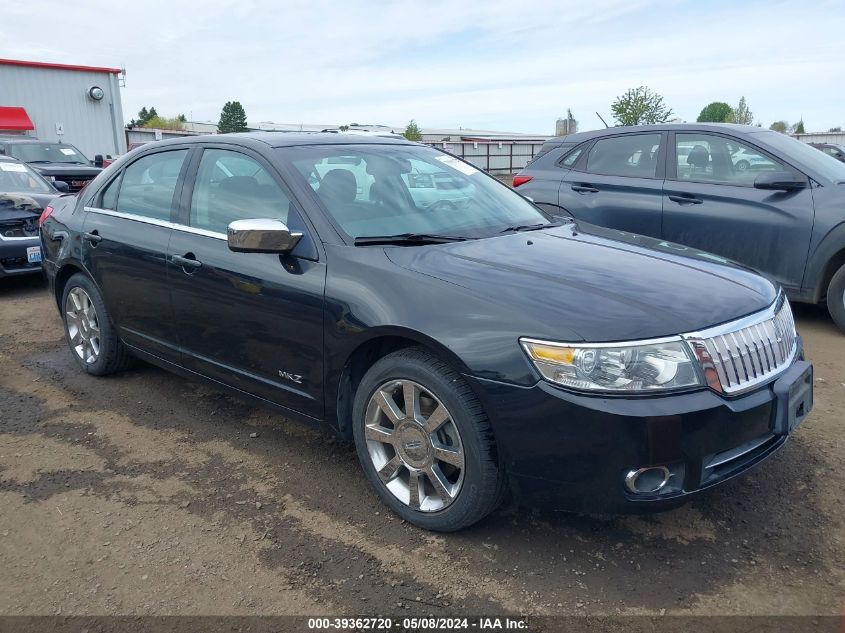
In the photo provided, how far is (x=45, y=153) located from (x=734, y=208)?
46.0 feet

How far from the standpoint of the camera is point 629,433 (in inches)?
94.4

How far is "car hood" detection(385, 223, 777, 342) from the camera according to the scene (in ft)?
8.33

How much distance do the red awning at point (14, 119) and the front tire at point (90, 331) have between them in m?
21.9

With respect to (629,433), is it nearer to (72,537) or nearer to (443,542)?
(443,542)

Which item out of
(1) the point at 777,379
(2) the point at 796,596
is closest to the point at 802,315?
(1) the point at 777,379

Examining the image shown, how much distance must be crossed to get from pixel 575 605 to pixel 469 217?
1.92 meters

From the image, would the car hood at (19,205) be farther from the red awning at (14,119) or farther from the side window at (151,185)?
the red awning at (14,119)

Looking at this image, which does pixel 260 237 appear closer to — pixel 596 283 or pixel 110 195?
pixel 596 283

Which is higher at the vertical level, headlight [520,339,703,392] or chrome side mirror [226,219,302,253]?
chrome side mirror [226,219,302,253]

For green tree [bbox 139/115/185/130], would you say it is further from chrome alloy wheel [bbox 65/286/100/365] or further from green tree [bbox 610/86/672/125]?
chrome alloy wheel [bbox 65/286/100/365]

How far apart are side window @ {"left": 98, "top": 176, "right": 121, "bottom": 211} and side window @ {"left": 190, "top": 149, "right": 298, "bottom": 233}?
98 centimetres

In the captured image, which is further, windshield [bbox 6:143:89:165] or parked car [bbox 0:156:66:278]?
windshield [bbox 6:143:89:165]

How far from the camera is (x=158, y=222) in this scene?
4.04 metres

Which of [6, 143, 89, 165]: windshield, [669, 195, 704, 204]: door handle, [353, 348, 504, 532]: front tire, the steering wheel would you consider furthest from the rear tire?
[6, 143, 89, 165]: windshield
